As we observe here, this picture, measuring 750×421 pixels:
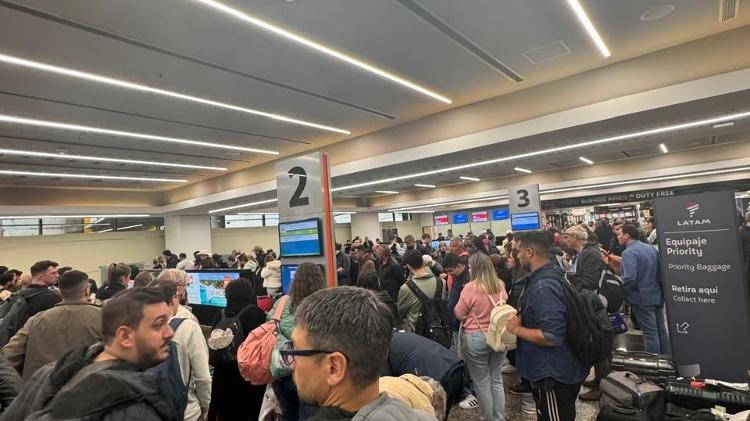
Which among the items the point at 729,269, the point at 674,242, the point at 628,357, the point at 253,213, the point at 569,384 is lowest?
the point at 628,357

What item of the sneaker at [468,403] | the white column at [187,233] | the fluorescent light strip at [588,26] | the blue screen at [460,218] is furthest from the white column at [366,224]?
the sneaker at [468,403]

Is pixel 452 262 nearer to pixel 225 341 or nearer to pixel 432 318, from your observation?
pixel 432 318

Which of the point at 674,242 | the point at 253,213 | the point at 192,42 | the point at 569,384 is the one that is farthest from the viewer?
the point at 253,213

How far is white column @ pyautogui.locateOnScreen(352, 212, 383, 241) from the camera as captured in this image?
22.5 metres

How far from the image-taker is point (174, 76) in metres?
5.20

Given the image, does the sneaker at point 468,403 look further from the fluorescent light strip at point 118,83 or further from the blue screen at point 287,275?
the fluorescent light strip at point 118,83

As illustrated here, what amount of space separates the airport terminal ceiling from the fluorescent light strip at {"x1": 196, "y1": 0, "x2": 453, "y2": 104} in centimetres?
4

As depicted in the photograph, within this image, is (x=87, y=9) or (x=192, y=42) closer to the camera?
(x=87, y=9)

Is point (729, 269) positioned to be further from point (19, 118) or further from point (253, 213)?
point (253, 213)

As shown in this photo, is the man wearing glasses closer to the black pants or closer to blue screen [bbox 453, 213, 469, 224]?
the black pants

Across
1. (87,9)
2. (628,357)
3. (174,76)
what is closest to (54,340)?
(87,9)

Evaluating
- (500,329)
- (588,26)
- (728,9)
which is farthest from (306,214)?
(728,9)

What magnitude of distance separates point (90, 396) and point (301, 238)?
8.25 feet

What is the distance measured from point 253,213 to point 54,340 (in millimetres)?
16819
